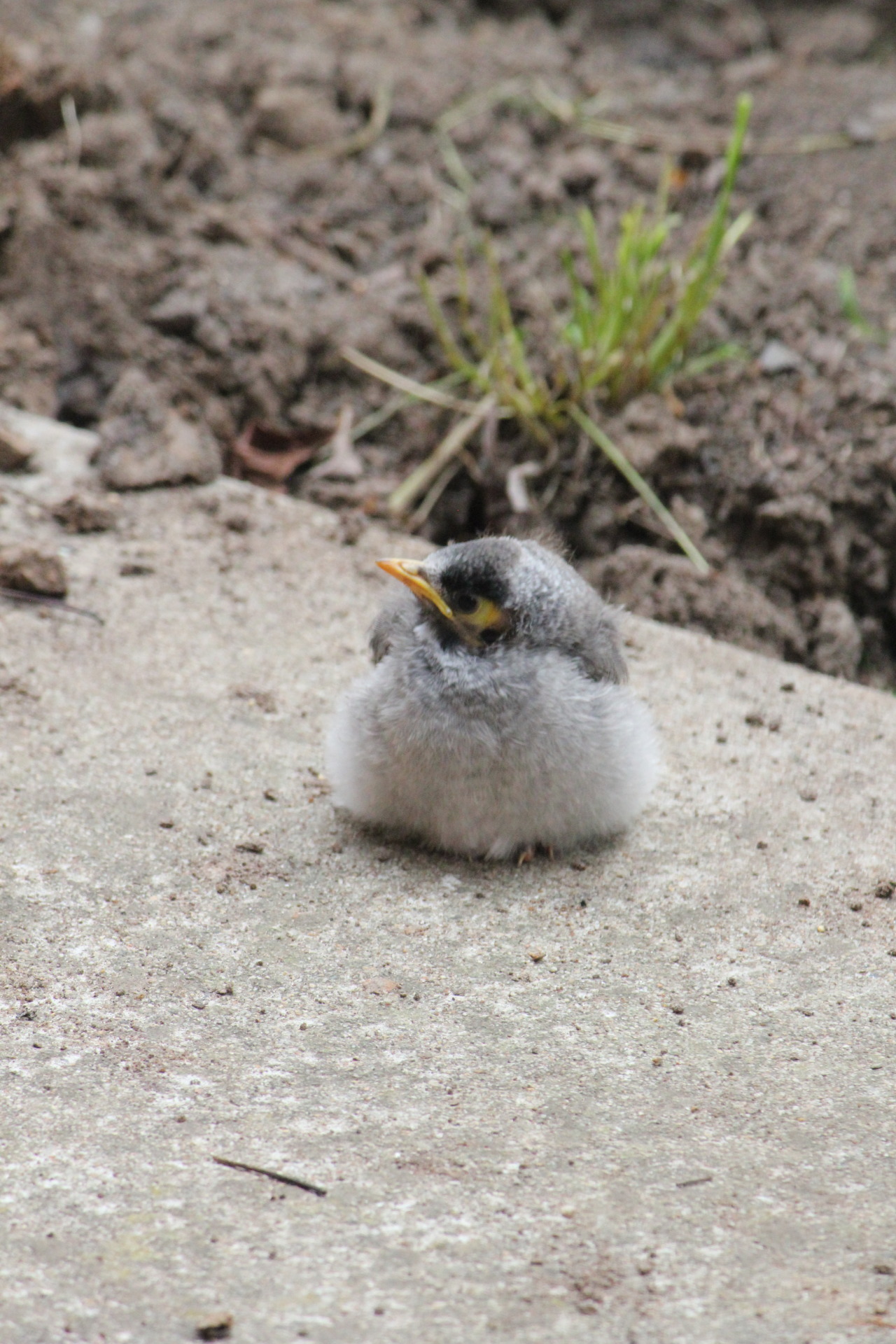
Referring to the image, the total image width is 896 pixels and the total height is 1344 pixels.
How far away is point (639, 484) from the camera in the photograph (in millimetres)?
5586

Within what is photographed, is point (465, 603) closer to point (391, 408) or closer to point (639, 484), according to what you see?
point (639, 484)

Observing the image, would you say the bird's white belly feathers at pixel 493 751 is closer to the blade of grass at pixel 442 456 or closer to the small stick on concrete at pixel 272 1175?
the small stick on concrete at pixel 272 1175

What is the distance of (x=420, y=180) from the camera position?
6.99 m

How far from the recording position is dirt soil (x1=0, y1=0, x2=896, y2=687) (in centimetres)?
552

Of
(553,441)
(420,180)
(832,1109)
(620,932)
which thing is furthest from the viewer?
(420,180)

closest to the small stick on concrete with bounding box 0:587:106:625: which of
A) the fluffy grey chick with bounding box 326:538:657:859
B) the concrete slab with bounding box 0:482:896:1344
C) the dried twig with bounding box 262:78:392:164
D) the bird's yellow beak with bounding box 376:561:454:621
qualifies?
the concrete slab with bounding box 0:482:896:1344

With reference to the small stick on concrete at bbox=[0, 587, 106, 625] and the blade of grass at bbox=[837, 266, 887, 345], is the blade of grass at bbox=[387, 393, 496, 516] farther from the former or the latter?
the blade of grass at bbox=[837, 266, 887, 345]

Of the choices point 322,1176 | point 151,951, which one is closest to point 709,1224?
point 322,1176

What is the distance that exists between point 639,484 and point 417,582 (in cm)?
211

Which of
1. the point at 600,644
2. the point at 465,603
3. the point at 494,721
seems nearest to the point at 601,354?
the point at 600,644

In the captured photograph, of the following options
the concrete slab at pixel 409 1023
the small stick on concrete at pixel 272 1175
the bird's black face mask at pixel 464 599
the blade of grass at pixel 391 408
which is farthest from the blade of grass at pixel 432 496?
the small stick on concrete at pixel 272 1175

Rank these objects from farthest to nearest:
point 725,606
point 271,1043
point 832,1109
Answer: point 725,606
point 271,1043
point 832,1109

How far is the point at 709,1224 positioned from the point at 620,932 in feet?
3.60

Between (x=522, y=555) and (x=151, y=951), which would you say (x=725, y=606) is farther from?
(x=151, y=951)
